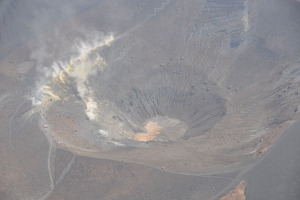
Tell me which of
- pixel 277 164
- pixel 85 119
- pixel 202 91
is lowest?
pixel 277 164

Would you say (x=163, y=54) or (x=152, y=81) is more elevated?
(x=163, y=54)

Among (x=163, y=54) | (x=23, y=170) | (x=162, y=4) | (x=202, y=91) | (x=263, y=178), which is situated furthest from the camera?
(x=162, y=4)

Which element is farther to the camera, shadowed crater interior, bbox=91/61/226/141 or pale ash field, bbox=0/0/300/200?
shadowed crater interior, bbox=91/61/226/141

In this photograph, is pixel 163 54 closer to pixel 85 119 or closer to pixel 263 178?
pixel 85 119

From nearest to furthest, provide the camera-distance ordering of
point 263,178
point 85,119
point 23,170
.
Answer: point 263,178, point 23,170, point 85,119

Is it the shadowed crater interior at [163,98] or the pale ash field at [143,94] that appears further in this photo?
the shadowed crater interior at [163,98]

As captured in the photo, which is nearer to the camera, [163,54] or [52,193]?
[52,193]

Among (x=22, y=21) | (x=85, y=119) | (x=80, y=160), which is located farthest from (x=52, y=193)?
(x=22, y=21)
